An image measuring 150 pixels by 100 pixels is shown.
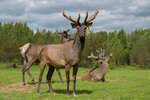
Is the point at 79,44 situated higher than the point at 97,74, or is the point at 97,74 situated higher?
the point at 79,44

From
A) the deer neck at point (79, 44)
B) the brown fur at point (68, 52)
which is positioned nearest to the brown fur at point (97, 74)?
the brown fur at point (68, 52)

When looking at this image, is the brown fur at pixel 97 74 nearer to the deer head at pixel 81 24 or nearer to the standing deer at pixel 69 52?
the standing deer at pixel 69 52

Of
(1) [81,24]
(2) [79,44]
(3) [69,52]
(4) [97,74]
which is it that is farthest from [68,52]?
(4) [97,74]

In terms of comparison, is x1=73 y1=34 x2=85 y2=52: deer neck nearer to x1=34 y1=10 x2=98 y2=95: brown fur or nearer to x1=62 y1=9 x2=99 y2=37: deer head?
x1=34 y1=10 x2=98 y2=95: brown fur

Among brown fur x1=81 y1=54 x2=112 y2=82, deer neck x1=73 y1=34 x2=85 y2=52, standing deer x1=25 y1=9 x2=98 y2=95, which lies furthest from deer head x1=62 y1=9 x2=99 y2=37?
brown fur x1=81 y1=54 x2=112 y2=82

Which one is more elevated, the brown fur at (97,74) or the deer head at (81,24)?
the deer head at (81,24)

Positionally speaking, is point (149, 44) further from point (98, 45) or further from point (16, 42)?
point (16, 42)

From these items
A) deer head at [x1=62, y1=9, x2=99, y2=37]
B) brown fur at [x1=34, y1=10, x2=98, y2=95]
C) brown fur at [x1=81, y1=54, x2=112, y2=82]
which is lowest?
brown fur at [x1=81, y1=54, x2=112, y2=82]

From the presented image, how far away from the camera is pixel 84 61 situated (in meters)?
45.0

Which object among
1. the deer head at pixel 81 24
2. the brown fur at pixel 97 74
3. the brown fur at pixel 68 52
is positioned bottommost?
the brown fur at pixel 97 74

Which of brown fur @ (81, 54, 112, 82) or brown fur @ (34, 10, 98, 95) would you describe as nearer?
brown fur @ (34, 10, 98, 95)

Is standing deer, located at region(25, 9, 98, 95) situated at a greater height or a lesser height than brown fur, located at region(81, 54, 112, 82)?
greater

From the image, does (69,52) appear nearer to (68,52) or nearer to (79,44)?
(68,52)

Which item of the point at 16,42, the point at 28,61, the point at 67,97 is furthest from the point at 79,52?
the point at 16,42
